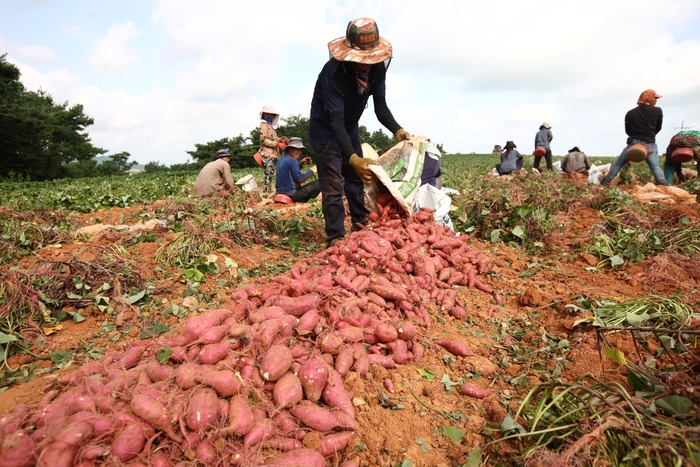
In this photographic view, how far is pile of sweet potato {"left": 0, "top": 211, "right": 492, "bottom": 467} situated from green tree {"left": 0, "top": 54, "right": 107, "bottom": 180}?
2413 centimetres

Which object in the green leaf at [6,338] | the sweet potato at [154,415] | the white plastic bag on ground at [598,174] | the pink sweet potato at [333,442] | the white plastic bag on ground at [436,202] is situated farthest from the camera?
the white plastic bag on ground at [598,174]

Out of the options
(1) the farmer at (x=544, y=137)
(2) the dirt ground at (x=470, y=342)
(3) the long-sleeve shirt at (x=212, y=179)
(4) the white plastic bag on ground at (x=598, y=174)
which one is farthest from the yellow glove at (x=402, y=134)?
(1) the farmer at (x=544, y=137)

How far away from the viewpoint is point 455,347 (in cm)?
249

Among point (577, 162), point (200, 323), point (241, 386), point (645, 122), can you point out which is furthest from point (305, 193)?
point (577, 162)

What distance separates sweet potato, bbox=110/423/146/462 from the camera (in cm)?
141

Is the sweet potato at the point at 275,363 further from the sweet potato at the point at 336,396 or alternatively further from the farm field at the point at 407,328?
the sweet potato at the point at 336,396

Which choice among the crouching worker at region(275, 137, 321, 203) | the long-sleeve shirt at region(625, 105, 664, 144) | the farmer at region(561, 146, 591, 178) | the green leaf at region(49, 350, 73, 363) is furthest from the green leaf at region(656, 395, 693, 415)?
the farmer at region(561, 146, 591, 178)

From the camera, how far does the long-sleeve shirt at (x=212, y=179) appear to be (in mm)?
7602

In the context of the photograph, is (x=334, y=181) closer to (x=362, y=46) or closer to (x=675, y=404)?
(x=362, y=46)

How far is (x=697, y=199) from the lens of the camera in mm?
5781

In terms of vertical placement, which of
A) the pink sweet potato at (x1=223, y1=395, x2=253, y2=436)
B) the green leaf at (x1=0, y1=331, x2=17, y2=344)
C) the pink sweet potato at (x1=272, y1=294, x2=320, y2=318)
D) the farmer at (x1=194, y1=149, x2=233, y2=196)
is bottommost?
the pink sweet potato at (x1=223, y1=395, x2=253, y2=436)

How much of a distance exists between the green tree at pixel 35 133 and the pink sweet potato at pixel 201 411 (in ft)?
80.8

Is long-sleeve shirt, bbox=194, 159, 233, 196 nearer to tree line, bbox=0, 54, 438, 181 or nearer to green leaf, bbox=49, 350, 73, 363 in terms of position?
green leaf, bbox=49, 350, 73, 363

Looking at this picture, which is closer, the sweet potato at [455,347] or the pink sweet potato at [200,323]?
the pink sweet potato at [200,323]
